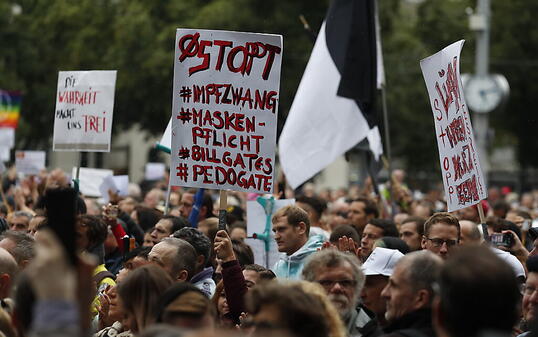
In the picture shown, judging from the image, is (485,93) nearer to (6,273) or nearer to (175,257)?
(175,257)

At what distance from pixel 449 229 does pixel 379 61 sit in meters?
5.73

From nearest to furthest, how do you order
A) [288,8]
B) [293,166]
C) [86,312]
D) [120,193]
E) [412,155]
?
[86,312]
[293,166]
[120,193]
[288,8]
[412,155]

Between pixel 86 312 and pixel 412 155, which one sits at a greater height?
pixel 412 155

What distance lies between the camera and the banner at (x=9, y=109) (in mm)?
20266

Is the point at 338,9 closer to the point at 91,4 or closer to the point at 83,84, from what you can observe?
the point at 83,84

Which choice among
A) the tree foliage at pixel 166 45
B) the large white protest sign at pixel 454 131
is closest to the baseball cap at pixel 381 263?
the large white protest sign at pixel 454 131

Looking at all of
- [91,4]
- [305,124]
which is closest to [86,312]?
[305,124]

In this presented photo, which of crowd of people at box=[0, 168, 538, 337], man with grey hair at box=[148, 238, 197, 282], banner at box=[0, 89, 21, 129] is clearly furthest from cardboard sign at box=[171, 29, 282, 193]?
banner at box=[0, 89, 21, 129]

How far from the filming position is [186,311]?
466 centimetres

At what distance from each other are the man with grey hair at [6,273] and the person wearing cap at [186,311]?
4.73ft

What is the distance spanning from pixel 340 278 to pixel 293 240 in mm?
2802

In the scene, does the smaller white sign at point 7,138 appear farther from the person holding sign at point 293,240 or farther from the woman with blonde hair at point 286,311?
the woman with blonde hair at point 286,311

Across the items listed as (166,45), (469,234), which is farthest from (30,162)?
(166,45)

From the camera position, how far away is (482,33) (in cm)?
2889
